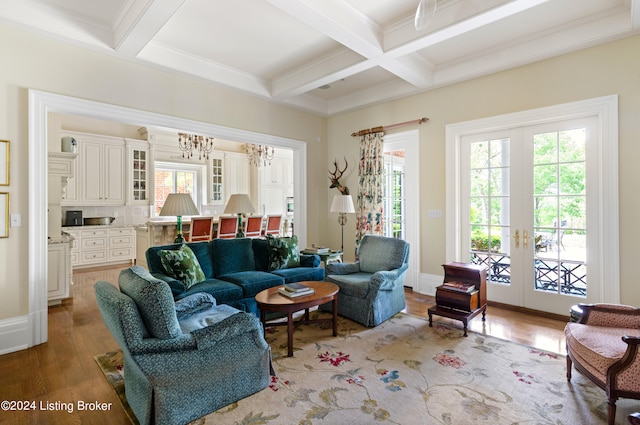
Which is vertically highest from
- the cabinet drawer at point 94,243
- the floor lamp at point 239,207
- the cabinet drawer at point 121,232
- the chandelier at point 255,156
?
the chandelier at point 255,156

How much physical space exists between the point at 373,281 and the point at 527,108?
2793mm

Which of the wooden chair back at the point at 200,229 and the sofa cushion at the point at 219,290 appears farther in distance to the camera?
the wooden chair back at the point at 200,229

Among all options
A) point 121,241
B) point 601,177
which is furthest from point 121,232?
point 601,177

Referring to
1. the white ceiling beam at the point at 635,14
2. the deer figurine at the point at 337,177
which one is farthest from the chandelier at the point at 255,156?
the white ceiling beam at the point at 635,14

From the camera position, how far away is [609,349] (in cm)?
203

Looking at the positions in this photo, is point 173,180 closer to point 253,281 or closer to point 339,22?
point 253,281

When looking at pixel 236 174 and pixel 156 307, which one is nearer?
pixel 156 307

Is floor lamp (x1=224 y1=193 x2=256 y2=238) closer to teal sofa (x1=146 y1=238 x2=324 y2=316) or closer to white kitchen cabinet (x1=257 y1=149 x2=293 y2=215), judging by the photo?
teal sofa (x1=146 y1=238 x2=324 y2=316)

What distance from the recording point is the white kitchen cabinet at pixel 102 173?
6.79 m

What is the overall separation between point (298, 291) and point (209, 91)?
10.2 feet

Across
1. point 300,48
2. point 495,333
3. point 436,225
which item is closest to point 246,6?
point 300,48

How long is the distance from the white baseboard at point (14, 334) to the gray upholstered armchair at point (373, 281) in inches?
117

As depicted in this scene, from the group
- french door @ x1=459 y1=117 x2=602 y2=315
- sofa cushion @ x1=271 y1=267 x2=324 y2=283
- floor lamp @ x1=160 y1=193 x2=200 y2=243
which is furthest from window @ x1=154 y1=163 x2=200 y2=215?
french door @ x1=459 y1=117 x2=602 y2=315

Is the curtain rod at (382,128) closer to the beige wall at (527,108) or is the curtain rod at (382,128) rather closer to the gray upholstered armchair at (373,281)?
the beige wall at (527,108)
